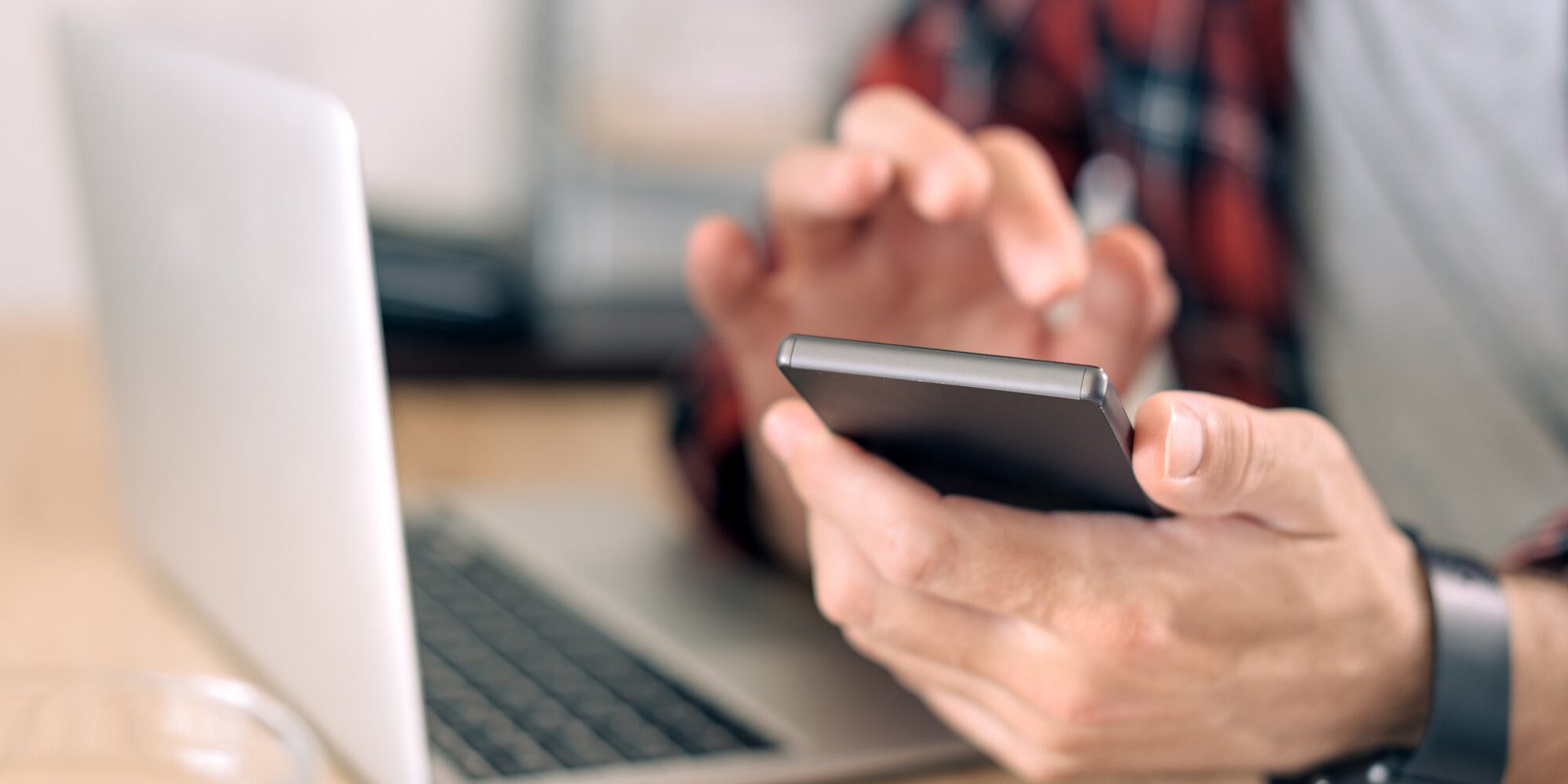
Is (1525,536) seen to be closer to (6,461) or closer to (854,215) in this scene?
(854,215)

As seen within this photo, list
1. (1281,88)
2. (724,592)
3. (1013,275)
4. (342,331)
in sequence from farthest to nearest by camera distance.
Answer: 1. (1281,88)
2. (724,592)
3. (1013,275)
4. (342,331)

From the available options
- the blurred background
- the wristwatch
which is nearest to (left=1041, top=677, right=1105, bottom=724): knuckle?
the wristwatch

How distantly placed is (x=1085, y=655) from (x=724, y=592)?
254 millimetres

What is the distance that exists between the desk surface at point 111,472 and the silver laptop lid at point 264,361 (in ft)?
0.15

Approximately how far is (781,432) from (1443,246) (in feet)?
1.70

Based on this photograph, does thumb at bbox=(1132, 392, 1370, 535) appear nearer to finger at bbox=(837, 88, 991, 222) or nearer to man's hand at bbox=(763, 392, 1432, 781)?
man's hand at bbox=(763, 392, 1432, 781)

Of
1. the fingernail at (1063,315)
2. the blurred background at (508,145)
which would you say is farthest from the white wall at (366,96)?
the fingernail at (1063,315)

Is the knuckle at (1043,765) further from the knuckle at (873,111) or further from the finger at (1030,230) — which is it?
the knuckle at (873,111)

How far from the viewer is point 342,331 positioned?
0.34 metres

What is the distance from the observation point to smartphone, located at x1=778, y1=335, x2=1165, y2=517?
26 cm

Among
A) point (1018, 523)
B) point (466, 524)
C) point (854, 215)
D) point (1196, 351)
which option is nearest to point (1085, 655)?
point (1018, 523)

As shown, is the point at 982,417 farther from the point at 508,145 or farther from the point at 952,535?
the point at 508,145

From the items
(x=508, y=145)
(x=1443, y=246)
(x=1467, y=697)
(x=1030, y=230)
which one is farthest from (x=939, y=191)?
(x=508, y=145)

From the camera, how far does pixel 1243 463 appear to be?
13.0 inches
